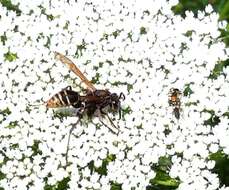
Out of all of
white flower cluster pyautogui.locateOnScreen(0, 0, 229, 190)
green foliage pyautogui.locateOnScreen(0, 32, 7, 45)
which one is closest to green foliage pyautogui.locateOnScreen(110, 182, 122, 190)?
white flower cluster pyautogui.locateOnScreen(0, 0, 229, 190)

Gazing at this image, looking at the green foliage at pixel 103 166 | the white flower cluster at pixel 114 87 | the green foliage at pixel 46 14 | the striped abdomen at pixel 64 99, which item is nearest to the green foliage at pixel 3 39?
the white flower cluster at pixel 114 87

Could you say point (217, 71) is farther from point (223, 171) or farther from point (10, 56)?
point (10, 56)

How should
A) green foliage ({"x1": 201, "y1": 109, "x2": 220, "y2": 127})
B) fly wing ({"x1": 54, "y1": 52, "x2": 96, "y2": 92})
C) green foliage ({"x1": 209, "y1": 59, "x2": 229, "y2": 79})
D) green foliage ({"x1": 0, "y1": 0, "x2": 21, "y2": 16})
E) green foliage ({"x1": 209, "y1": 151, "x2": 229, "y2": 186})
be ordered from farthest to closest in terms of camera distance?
green foliage ({"x1": 0, "y1": 0, "x2": 21, "y2": 16}), green foliage ({"x1": 209, "y1": 151, "x2": 229, "y2": 186}), green foliage ({"x1": 209, "y1": 59, "x2": 229, "y2": 79}), green foliage ({"x1": 201, "y1": 109, "x2": 220, "y2": 127}), fly wing ({"x1": 54, "y1": 52, "x2": 96, "y2": 92})

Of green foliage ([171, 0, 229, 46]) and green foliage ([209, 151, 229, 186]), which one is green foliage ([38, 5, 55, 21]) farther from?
green foliage ([209, 151, 229, 186])

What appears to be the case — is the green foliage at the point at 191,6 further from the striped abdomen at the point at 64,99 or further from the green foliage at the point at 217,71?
the striped abdomen at the point at 64,99

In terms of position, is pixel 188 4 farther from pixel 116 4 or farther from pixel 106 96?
pixel 106 96

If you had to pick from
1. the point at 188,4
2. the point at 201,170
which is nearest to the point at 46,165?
the point at 201,170

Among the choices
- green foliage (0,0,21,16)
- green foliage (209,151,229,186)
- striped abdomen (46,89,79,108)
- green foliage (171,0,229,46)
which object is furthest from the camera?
green foliage (171,0,229,46)
